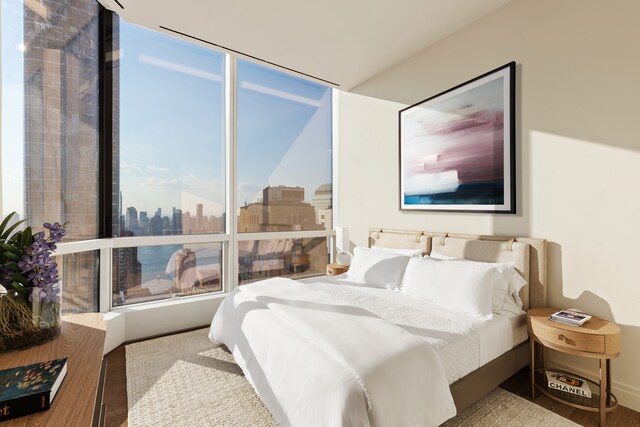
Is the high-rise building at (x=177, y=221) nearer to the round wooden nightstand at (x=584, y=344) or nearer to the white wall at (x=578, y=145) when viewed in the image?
the white wall at (x=578, y=145)

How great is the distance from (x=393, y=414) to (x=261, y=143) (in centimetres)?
338

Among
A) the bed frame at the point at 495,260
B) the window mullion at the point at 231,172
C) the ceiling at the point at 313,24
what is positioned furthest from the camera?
the window mullion at the point at 231,172

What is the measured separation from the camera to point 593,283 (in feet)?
7.04

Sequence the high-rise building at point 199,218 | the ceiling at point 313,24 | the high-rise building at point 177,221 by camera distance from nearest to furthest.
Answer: the ceiling at point 313,24
the high-rise building at point 177,221
the high-rise building at point 199,218

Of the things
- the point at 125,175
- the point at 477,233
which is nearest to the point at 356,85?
the point at 477,233

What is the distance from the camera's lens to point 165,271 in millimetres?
3451

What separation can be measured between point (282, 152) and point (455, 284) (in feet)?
9.04

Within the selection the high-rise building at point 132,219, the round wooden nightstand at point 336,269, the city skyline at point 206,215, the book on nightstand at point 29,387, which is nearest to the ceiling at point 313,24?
the city skyline at point 206,215

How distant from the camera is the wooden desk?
0.84 meters

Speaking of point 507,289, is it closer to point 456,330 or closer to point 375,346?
point 456,330

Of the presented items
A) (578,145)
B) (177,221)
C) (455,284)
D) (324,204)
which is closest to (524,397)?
→ (455,284)

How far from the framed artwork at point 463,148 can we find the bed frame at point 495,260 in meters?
0.29

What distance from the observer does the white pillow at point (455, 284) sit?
2197mm

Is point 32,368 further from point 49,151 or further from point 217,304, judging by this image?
point 217,304
